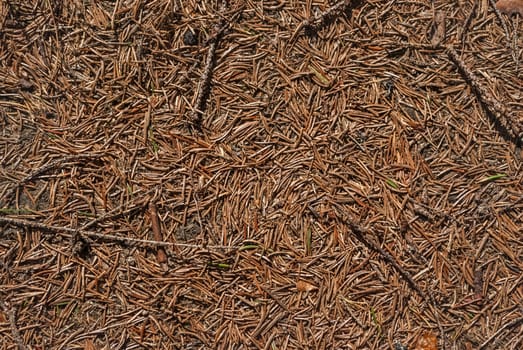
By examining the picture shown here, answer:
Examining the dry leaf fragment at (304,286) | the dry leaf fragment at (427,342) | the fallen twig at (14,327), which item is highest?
the dry leaf fragment at (304,286)

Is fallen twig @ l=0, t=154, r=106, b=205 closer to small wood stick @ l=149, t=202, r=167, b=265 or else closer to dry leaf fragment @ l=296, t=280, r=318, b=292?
small wood stick @ l=149, t=202, r=167, b=265

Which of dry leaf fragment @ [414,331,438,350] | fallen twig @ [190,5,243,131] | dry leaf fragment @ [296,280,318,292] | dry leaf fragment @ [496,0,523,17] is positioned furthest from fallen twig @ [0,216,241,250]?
dry leaf fragment @ [496,0,523,17]

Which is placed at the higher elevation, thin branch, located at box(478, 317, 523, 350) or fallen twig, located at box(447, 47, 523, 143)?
fallen twig, located at box(447, 47, 523, 143)

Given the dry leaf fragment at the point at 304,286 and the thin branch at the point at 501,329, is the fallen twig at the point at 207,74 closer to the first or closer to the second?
the dry leaf fragment at the point at 304,286

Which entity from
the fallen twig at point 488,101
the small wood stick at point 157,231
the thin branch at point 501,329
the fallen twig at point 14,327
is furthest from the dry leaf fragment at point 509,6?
the fallen twig at point 14,327

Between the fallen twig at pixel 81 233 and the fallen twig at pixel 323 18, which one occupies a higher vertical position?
the fallen twig at pixel 323 18

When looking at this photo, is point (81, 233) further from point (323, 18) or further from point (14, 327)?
point (323, 18)

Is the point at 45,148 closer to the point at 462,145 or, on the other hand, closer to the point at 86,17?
the point at 86,17
